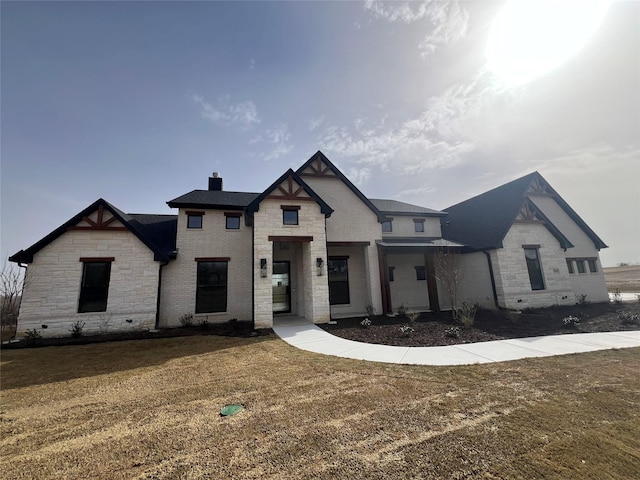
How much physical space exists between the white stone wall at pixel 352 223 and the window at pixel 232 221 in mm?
4812

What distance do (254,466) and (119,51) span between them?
41.8ft

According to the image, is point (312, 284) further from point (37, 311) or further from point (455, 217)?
point (455, 217)

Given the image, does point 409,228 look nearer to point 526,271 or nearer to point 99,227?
point 526,271

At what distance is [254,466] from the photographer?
2.98 metres

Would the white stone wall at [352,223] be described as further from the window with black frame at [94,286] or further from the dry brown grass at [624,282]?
the dry brown grass at [624,282]

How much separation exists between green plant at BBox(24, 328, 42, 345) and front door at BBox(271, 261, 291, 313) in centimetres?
1007

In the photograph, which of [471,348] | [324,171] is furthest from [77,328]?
[471,348]

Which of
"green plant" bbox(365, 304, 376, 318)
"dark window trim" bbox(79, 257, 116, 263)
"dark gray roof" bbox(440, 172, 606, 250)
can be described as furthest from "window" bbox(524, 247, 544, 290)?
"dark window trim" bbox(79, 257, 116, 263)

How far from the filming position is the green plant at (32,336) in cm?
995

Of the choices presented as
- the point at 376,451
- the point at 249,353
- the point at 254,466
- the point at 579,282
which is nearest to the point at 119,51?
the point at 249,353

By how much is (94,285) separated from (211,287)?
5.04m

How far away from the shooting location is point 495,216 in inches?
669

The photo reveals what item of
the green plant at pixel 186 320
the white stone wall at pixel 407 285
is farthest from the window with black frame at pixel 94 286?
the white stone wall at pixel 407 285

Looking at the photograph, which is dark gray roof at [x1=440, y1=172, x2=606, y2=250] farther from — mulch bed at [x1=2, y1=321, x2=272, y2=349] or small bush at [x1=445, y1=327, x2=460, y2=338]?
mulch bed at [x1=2, y1=321, x2=272, y2=349]
